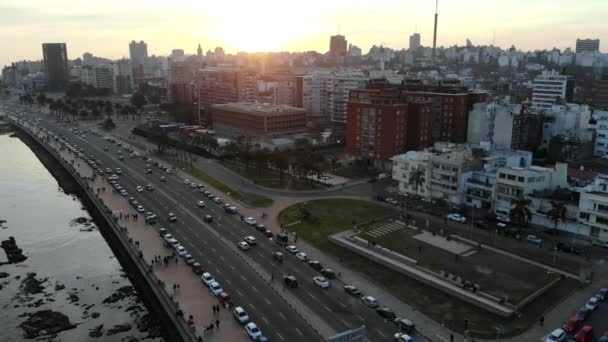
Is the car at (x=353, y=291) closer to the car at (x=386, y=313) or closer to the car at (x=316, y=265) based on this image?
the car at (x=386, y=313)

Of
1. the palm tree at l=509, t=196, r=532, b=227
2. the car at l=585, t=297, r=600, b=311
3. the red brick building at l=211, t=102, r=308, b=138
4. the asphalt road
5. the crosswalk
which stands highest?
the red brick building at l=211, t=102, r=308, b=138

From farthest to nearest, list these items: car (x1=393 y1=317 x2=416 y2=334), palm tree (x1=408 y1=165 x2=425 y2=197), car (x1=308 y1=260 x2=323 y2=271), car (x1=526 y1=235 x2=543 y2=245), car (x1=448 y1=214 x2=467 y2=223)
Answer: palm tree (x1=408 y1=165 x2=425 y2=197) → car (x1=448 y1=214 x2=467 y2=223) → car (x1=526 y1=235 x2=543 y2=245) → car (x1=308 y1=260 x2=323 y2=271) → car (x1=393 y1=317 x2=416 y2=334)

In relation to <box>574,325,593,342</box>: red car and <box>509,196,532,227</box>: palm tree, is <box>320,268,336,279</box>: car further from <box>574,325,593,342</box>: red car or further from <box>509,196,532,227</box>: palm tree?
<box>509,196,532,227</box>: palm tree

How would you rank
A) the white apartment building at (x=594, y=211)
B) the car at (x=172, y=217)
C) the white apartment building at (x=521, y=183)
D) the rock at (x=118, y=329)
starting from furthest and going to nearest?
the car at (x=172, y=217)
the white apartment building at (x=521, y=183)
the white apartment building at (x=594, y=211)
the rock at (x=118, y=329)

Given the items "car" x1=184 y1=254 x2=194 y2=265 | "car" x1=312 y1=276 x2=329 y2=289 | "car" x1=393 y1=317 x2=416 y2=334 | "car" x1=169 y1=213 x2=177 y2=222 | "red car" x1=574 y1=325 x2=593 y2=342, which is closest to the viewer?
"red car" x1=574 y1=325 x2=593 y2=342

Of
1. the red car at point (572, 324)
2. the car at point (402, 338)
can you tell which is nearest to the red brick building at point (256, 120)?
the car at point (402, 338)

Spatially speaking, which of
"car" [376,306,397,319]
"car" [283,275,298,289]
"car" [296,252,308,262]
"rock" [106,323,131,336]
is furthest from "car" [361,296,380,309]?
"rock" [106,323,131,336]

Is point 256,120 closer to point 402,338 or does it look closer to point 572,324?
point 402,338
